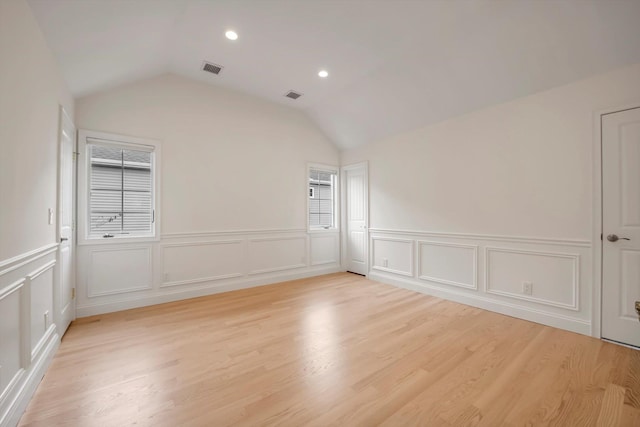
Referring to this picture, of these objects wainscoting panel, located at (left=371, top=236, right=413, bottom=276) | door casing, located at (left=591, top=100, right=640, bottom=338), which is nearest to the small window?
wainscoting panel, located at (left=371, top=236, right=413, bottom=276)

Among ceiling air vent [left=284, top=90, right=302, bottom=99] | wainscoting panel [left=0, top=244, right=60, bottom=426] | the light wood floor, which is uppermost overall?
ceiling air vent [left=284, top=90, right=302, bottom=99]

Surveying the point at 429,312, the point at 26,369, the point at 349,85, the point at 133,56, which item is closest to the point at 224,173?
the point at 133,56

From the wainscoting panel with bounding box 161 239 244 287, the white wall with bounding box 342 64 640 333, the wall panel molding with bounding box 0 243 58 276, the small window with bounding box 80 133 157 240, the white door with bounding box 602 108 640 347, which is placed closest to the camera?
the wall panel molding with bounding box 0 243 58 276

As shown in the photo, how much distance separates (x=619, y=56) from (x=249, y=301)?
4646 mm

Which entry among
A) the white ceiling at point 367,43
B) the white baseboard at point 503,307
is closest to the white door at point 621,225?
the white baseboard at point 503,307

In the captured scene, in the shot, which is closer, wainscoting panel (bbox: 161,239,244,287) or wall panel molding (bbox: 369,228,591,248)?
wall panel molding (bbox: 369,228,591,248)

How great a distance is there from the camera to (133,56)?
285cm

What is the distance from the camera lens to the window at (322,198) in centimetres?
528

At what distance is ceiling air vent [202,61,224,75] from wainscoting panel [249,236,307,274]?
2449mm

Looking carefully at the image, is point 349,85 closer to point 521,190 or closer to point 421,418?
point 521,190

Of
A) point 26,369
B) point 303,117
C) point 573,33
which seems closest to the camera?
point 26,369

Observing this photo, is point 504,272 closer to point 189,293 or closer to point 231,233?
point 231,233

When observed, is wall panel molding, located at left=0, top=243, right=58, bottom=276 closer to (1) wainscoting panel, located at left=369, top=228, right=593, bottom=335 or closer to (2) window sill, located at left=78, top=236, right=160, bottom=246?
(2) window sill, located at left=78, top=236, right=160, bottom=246

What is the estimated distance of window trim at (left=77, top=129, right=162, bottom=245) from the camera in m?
3.17
